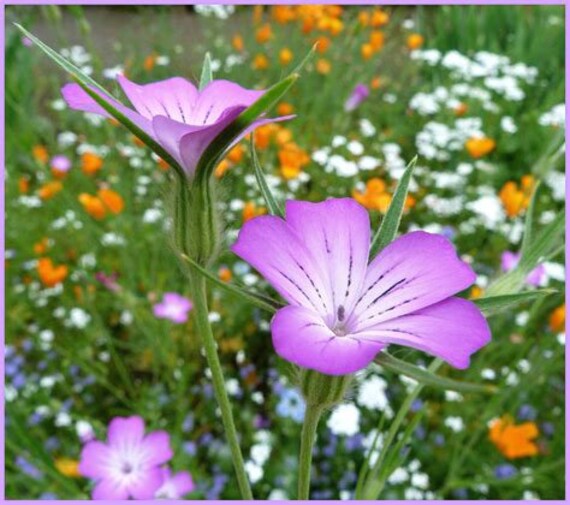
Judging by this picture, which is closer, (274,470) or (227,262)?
(274,470)

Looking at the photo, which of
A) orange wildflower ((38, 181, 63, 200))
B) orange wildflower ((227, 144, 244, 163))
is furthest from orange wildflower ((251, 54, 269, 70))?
orange wildflower ((38, 181, 63, 200))

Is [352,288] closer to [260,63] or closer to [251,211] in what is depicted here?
[251,211]

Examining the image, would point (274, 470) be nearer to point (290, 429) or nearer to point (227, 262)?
point (290, 429)

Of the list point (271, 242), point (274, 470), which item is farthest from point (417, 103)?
point (271, 242)

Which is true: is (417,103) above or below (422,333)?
above

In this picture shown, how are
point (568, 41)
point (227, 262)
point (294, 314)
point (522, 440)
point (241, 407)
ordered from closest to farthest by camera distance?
point (294, 314), point (568, 41), point (522, 440), point (241, 407), point (227, 262)

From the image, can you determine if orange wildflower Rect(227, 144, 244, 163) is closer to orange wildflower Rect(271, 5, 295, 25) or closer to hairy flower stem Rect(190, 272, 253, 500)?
orange wildflower Rect(271, 5, 295, 25)

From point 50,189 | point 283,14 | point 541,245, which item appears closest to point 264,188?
point 541,245

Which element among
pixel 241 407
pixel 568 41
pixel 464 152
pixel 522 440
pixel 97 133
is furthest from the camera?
pixel 97 133
